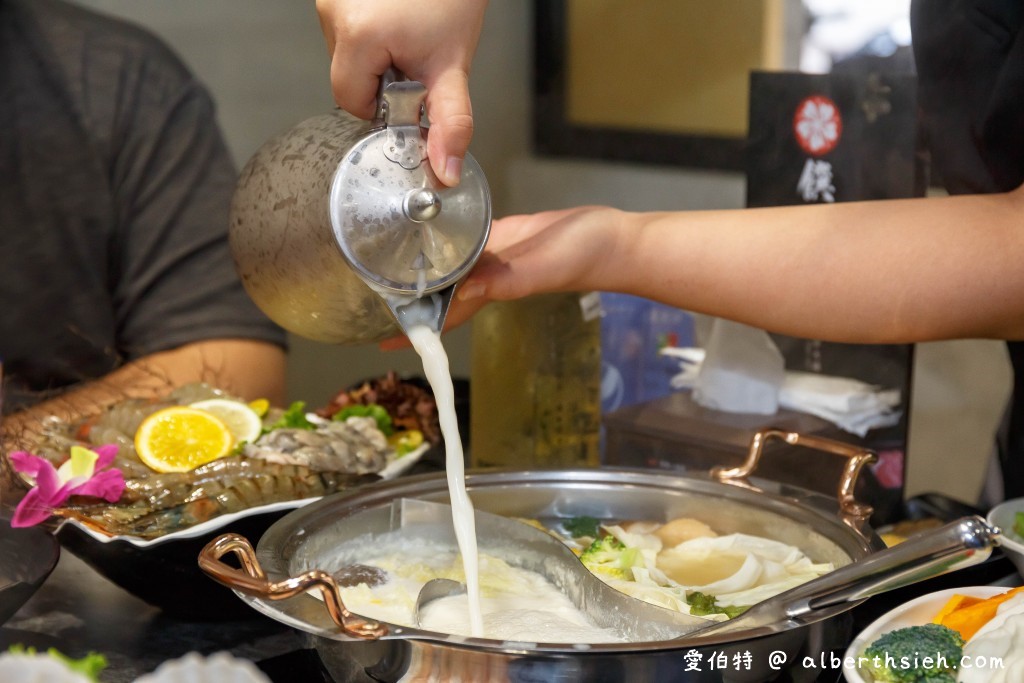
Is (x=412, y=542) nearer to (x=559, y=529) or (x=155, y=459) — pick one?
(x=559, y=529)

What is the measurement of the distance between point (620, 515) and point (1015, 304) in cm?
52

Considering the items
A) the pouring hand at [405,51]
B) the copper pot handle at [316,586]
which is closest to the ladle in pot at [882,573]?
the copper pot handle at [316,586]

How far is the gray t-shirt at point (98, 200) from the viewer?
2.21m

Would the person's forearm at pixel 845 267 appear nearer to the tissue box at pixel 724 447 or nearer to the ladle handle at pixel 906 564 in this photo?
the tissue box at pixel 724 447

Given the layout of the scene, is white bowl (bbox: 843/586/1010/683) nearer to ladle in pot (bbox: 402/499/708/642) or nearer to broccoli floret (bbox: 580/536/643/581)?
ladle in pot (bbox: 402/499/708/642)

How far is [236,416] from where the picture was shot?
4.80 feet

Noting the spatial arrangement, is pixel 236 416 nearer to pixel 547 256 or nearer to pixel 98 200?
pixel 547 256

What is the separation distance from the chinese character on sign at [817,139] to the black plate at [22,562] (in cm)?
106

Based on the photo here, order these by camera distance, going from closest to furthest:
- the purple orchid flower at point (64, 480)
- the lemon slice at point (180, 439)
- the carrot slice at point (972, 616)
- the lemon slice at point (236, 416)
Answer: the carrot slice at point (972, 616) < the purple orchid flower at point (64, 480) < the lemon slice at point (180, 439) < the lemon slice at point (236, 416)

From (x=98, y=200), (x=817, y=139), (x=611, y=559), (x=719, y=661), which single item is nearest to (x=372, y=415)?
(x=611, y=559)

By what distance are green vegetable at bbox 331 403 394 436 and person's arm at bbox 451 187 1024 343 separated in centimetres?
30

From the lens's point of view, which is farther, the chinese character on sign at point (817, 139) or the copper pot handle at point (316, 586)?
the chinese character on sign at point (817, 139)

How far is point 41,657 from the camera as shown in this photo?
0.56m

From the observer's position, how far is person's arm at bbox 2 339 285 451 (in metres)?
1.59
